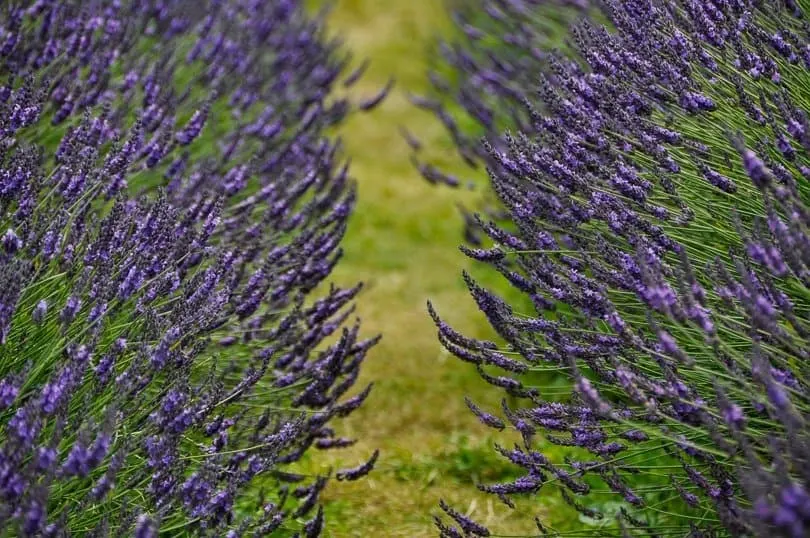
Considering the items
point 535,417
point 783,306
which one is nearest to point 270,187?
point 535,417

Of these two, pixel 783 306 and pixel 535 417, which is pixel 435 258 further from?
pixel 783 306

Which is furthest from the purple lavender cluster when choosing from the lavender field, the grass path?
the grass path

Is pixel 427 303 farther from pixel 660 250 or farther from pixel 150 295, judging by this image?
pixel 150 295

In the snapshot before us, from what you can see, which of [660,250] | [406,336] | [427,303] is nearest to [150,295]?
[427,303]

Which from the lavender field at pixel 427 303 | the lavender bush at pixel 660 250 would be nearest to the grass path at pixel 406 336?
the lavender field at pixel 427 303

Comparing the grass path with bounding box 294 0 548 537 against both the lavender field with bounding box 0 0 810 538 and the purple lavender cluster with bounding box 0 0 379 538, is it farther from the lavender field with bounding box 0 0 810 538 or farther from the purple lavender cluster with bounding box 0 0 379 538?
the purple lavender cluster with bounding box 0 0 379 538
